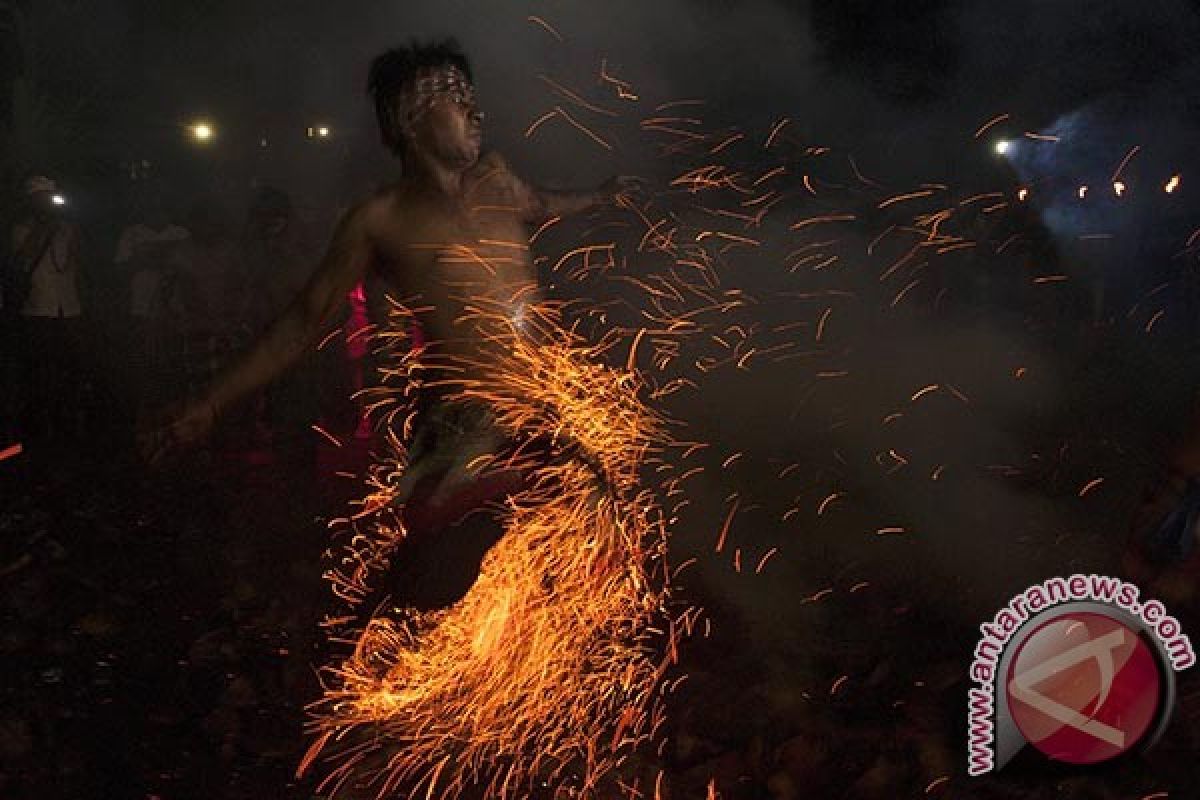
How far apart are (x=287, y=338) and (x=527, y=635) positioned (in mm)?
1257

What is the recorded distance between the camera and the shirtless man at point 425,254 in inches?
117

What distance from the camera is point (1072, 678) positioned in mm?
A: 2689

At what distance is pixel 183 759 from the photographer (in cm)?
324

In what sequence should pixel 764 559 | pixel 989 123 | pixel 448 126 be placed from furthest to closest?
pixel 989 123 < pixel 764 559 < pixel 448 126

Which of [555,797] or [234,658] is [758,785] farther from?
[234,658]

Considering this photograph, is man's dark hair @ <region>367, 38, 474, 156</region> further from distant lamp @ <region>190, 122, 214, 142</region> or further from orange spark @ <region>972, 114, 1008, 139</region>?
distant lamp @ <region>190, 122, 214, 142</region>

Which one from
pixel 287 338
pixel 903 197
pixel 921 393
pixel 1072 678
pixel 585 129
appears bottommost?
pixel 1072 678

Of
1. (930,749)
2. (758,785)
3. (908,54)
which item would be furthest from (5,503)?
(908,54)

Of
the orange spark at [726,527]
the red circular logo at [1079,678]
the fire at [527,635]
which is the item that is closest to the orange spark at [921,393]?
the orange spark at [726,527]

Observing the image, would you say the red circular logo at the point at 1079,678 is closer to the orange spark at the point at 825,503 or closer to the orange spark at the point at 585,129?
the orange spark at the point at 825,503

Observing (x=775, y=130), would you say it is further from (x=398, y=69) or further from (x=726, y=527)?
(x=398, y=69)

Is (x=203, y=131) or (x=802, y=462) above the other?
(x=203, y=131)

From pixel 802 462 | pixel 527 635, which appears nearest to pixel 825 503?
pixel 802 462

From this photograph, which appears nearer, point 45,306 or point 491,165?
point 491,165
